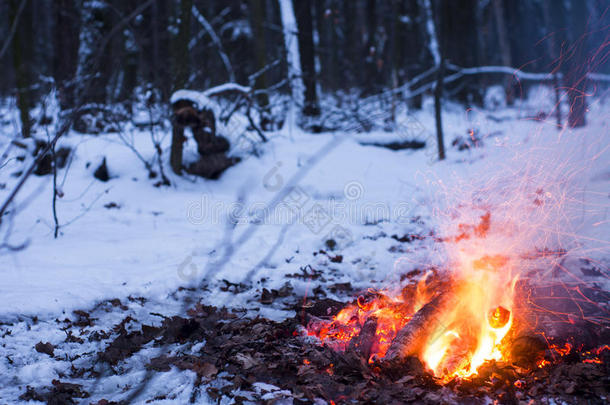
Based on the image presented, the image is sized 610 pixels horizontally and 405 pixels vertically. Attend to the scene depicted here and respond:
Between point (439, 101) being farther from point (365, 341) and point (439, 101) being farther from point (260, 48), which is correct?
point (365, 341)

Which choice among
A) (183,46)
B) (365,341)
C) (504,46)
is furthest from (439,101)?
(504,46)

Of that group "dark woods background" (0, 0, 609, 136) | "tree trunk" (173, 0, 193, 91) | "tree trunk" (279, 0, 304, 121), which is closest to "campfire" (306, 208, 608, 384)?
"tree trunk" (173, 0, 193, 91)

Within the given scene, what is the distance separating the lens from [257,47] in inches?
465

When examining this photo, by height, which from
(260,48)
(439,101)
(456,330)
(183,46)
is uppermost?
(260,48)

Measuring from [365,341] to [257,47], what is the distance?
10219mm

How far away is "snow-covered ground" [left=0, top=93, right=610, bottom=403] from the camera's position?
4.01 m

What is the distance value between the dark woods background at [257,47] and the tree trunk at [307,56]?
30 mm

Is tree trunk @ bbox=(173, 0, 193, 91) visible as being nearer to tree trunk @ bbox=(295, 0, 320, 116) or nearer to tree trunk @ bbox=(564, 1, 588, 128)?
tree trunk @ bbox=(295, 0, 320, 116)

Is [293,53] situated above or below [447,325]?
above

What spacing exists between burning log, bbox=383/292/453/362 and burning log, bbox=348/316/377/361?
0.61 feet

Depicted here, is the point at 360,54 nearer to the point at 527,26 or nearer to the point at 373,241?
the point at 373,241

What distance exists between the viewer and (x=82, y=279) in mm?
4570

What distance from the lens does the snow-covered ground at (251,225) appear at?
4.01 m

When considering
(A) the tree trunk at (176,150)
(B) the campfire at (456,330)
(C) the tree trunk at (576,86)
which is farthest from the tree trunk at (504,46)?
(B) the campfire at (456,330)
